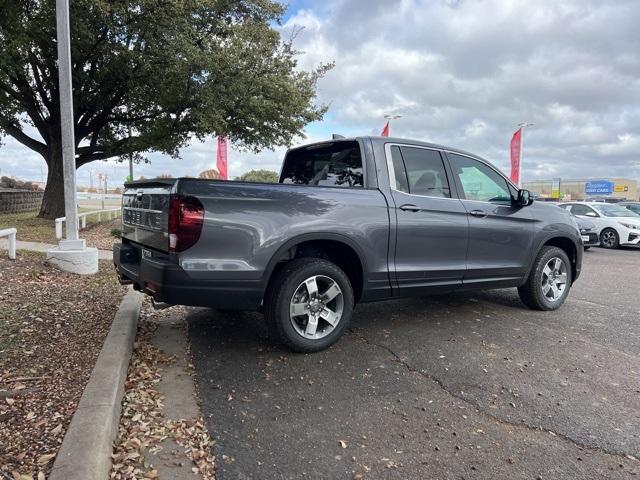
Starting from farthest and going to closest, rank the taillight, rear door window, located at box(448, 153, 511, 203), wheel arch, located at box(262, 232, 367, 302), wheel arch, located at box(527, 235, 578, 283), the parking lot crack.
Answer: wheel arch, located at box(527, 235, 578, 283)
rear door window, located at box(448, 153, 511, 203)
wheel arch, located at box(262, 232, 367, 302)
the taillight
the parking lot crack

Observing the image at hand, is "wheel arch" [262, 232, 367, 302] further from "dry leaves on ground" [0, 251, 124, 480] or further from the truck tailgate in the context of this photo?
"dry leaves on ground" [0, 251, 124, 480]

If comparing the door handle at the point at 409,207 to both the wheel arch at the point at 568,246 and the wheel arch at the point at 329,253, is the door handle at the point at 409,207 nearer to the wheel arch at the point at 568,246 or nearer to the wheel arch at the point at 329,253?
the wheel arch at the point at 329,253

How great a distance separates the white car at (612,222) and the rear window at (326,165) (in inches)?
464

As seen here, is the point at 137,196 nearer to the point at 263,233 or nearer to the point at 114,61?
the point at 263,233

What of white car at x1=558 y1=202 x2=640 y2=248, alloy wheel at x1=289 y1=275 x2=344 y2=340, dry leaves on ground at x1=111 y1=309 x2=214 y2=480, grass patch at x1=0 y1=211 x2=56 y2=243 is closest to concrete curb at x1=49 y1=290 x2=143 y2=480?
dry leaves on ground at x1=111 y1=309 x2=214 y2=480

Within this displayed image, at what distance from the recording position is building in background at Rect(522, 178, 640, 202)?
72.9m

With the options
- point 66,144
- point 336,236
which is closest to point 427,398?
point 336,236

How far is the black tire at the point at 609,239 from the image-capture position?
15422 millimetres

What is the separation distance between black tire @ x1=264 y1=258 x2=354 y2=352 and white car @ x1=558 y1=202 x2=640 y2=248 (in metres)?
12.7

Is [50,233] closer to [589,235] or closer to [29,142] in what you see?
[29,142]

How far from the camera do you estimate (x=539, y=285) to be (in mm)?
5898

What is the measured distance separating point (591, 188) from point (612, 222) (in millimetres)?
67064

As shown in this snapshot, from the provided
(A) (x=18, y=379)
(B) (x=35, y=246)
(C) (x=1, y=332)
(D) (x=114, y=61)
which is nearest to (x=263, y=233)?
(A) (x=18, y=379)

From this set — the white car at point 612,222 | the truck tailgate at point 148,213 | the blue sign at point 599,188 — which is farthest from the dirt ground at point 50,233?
the blue sign at point 599,188
